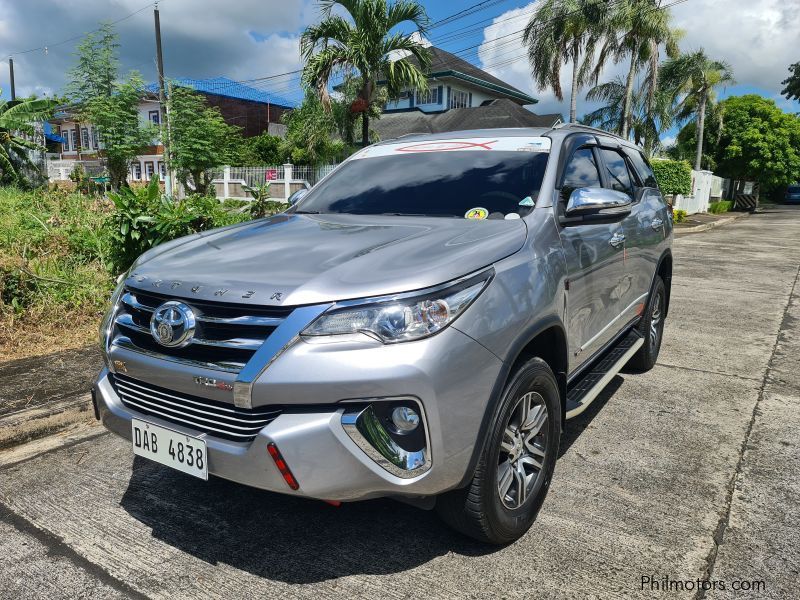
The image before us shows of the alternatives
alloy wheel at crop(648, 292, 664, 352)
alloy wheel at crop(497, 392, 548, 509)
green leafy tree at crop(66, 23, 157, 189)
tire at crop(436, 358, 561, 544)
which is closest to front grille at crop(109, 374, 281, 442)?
tire at crop(436, 358, 561, 544)

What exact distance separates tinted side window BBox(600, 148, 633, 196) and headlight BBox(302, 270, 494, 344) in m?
2.51

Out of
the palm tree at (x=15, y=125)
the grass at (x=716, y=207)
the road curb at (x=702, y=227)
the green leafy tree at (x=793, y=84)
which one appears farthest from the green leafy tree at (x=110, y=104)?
the green leafy tree at (x=793, y=84)

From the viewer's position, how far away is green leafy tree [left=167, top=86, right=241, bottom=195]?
953 inches

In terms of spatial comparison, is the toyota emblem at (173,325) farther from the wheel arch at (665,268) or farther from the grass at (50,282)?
the wheel arch at (665,268)

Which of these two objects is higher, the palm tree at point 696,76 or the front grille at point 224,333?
the palm tree at point 696,76

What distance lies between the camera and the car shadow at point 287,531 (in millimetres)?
2609

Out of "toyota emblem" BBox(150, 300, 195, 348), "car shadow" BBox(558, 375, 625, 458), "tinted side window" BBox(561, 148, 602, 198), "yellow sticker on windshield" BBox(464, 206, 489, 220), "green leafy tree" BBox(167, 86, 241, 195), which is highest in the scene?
"green leafy tree" BBox(167, 86, 241, 195)

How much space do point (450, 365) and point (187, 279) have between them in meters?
1.10

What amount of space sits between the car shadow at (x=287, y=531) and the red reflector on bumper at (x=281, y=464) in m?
0.64

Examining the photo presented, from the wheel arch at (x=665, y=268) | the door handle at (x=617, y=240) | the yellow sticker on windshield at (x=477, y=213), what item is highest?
the yellow sticker on windshield at (x=477, y=213)

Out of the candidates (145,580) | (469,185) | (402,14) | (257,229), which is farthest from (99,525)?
(402,14)

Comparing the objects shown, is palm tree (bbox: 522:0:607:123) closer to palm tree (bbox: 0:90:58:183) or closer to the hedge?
the hedge

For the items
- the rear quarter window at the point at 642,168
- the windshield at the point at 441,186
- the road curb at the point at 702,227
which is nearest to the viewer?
the windshield at the point at 441,186

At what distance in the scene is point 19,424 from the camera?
3.90m
